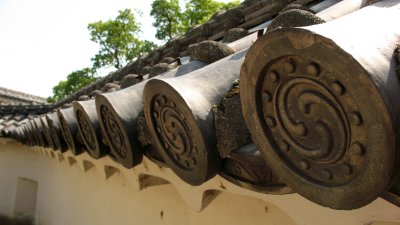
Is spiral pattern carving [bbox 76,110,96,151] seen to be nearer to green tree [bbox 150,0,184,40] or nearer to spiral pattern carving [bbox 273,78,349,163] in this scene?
spiral pattern carving [bbox 273,78,349,163]

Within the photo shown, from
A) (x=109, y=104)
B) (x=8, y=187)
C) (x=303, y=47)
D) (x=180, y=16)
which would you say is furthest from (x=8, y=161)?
(x=180, y=16)

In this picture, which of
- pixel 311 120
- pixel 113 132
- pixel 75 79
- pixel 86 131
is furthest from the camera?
pixel 75 79

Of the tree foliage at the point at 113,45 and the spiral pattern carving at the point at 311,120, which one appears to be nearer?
the spiral pattern carving at the point at 311,120

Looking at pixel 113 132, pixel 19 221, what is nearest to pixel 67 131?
pixel 113 132

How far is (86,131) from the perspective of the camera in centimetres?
200

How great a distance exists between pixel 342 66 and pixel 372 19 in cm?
24

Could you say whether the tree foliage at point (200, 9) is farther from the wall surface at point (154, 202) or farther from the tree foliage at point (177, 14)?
the wall surface at point (154, 202)

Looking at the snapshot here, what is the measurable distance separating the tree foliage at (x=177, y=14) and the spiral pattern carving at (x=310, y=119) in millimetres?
21074

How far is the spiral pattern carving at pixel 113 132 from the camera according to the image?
5.01 feet

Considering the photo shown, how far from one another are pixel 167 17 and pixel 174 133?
2285cm

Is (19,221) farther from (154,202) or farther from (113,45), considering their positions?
(113,45)

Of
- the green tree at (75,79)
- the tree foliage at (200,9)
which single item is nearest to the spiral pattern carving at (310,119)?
the tree foliage at (200,9)

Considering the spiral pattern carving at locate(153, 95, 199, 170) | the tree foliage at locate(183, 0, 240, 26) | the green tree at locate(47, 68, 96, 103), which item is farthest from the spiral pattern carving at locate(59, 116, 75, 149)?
the green tree at locate(47, 68, 96, 103)

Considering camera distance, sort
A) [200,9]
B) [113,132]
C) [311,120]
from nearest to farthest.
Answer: [311,120] → [113,132] → [200,9]
